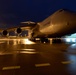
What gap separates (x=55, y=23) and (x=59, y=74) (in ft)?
45.3

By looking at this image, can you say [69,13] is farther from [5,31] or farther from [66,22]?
[5,31]

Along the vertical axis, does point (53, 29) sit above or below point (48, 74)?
above

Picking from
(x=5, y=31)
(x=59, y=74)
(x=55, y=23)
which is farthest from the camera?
(x=5, y=31)

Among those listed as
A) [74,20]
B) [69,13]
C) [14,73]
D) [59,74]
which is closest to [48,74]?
[59,74]

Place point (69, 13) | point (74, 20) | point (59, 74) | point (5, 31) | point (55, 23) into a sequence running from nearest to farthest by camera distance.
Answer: point (59, 74), point (74, 20), point (69, 13), point (55, 23), point (5, 31)

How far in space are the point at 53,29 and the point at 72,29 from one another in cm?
296

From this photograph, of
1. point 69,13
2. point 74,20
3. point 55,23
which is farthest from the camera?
point 55,23

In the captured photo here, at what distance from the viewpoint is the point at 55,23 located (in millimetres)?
19156

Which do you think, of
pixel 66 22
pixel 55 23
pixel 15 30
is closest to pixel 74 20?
pixel 66 22

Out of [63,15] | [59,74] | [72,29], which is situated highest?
[63,15]

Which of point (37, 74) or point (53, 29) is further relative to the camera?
point (53, 29)

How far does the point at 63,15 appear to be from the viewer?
18.2m

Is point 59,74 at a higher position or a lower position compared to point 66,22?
lower

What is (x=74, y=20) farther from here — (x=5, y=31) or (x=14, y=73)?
(x=5, y=31)
